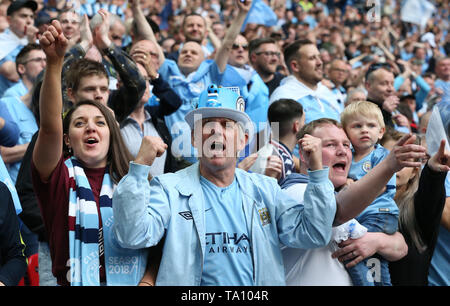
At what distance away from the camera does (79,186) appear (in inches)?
122

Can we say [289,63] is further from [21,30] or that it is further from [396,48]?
[396,48]

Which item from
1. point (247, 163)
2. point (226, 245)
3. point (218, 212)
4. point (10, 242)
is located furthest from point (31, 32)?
point (226, 245)

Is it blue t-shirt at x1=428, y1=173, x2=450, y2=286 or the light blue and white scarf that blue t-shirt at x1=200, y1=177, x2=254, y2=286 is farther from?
blue t-shirt at x1=428, y1=173, x2=450, y2=286

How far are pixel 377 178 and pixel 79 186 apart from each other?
4.89 feet

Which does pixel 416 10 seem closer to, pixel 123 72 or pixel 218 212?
pixel 123 72

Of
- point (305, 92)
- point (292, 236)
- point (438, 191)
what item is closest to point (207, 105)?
point (292, 236)

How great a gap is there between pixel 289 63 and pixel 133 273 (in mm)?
4239

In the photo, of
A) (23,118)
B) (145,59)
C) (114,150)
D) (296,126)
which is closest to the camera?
(114,150)

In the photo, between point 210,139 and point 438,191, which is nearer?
point 210,139

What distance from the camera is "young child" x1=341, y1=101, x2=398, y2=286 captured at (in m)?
3.24

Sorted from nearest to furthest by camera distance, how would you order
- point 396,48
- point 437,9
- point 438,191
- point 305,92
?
point 438,191 < point 305,92 < point 396,48 < point 437,9

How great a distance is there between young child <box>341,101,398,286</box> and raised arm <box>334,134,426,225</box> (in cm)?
50

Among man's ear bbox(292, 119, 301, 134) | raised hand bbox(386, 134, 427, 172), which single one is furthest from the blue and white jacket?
man's ear bbox(292, 119, 301, 134)

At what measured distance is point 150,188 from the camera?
2871 mm
